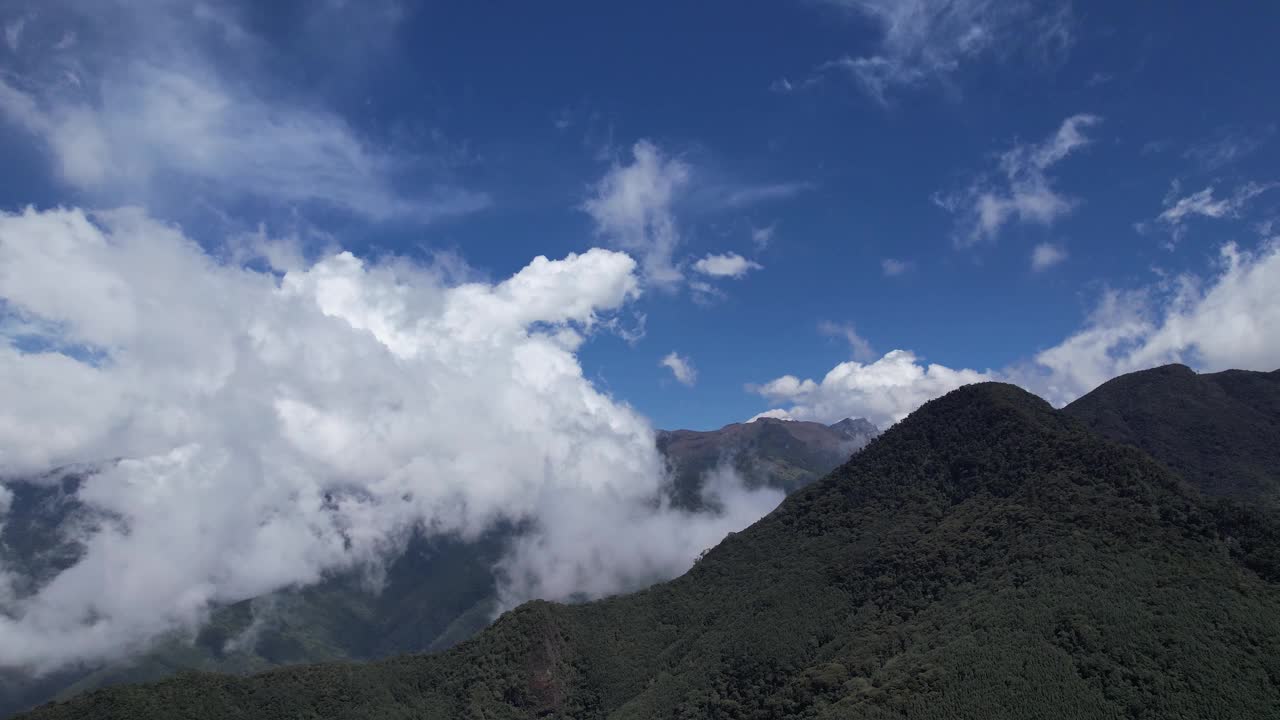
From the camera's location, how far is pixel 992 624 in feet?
436

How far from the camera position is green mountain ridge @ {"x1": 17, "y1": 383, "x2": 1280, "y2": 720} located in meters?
114

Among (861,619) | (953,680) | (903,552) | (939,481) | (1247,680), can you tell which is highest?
(939,481)

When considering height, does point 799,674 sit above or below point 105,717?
below

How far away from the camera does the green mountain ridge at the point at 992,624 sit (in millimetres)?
114188

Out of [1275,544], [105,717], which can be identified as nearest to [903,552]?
[1275,544]

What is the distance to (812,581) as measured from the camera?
187750mm

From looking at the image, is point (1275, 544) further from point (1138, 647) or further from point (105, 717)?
point (105, 717)

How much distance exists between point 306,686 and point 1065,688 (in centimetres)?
18008

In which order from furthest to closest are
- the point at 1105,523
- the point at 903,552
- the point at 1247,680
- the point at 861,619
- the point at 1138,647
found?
the point at 903,552 → the point at 861,619 → the point at 1105,523 → the point at 1138,647 → the point at 1247,680

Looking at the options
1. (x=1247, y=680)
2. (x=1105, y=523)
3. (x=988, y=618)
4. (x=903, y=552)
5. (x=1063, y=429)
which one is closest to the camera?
(x=1247, y=680)

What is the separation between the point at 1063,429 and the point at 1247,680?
91138mm

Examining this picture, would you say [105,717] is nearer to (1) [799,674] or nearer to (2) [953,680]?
(1) [799,674]

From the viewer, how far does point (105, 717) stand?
15650cm

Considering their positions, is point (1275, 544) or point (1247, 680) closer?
point (1247, 680)
